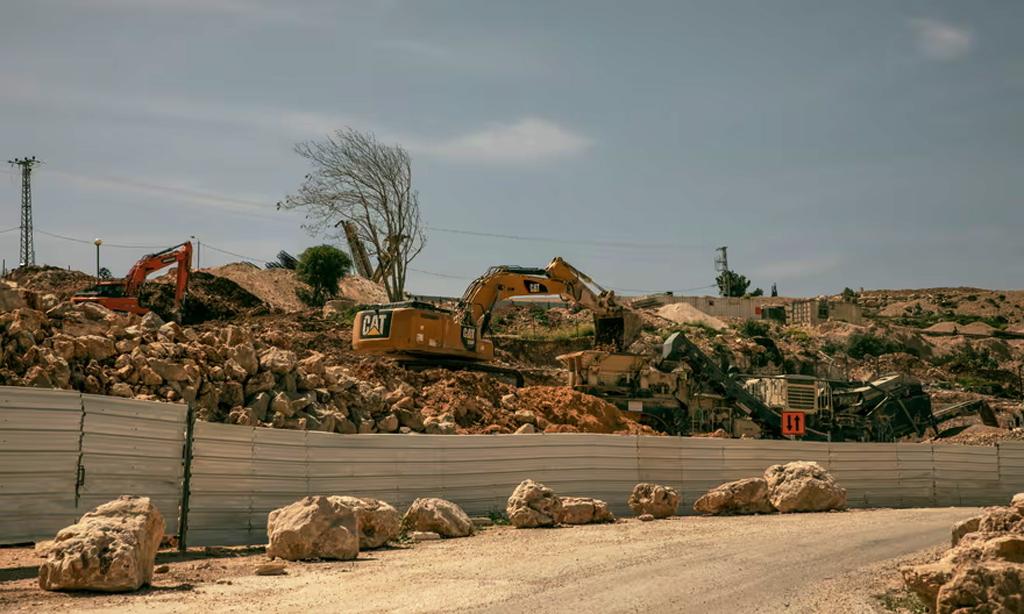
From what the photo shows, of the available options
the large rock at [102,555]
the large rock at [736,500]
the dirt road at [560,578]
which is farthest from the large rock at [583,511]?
the large rock at [102,555]

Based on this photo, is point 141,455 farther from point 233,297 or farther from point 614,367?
point 233,297

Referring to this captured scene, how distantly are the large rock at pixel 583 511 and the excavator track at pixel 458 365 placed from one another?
13102 mm

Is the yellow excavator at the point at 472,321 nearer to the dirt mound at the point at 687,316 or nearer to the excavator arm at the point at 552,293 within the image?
the excavator arm at the point at 552,293

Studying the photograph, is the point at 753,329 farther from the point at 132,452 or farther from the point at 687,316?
the point at 132,452

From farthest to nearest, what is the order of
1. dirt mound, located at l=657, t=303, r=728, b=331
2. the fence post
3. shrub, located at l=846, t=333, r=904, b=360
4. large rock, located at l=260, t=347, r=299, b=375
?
shrub, located at l=846, t=333, r=904, b=360 < dirt mound, located at l=657, t=303, r=728, b=331 < large rock, located at l=260, t=347, r=299, b=375 < the fence post

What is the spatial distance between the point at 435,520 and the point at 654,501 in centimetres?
473

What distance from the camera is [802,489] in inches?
742

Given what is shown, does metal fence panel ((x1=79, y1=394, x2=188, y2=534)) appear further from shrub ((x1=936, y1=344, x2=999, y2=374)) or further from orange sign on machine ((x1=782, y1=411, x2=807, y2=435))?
shrub ((x1=936, y1=344, x2=999, y2=374))

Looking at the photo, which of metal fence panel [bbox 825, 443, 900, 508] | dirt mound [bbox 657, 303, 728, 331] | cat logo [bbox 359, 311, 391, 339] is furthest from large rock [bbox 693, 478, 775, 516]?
dirt mound [bbox 657, 303, 728, 331]

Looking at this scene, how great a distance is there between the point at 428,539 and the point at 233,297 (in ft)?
136

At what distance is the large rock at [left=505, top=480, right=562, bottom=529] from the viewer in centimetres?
1552

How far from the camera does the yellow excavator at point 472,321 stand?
28.5 meters

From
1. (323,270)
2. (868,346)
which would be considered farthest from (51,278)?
(868,346)

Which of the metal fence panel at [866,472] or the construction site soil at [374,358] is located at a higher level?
the construction site soil at [374,358]
